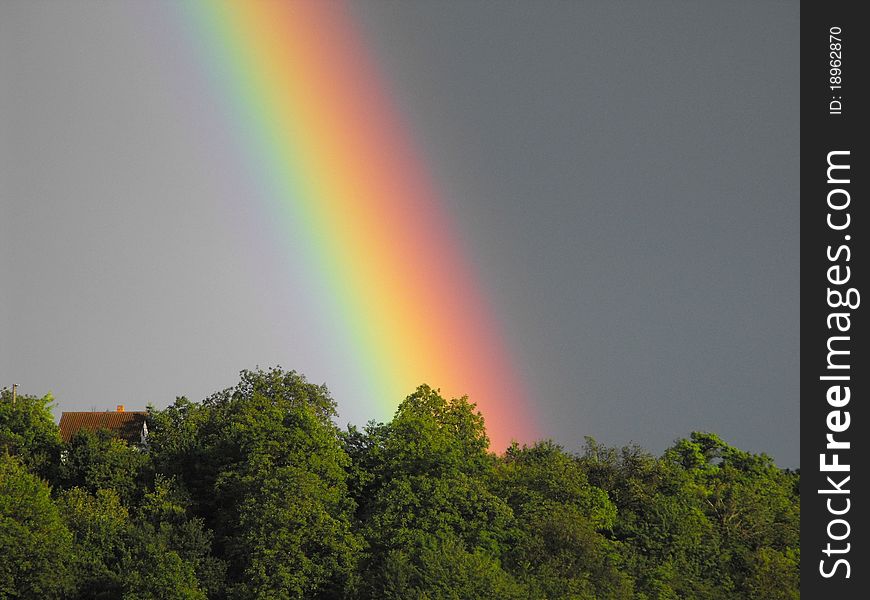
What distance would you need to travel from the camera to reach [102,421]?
136 meters

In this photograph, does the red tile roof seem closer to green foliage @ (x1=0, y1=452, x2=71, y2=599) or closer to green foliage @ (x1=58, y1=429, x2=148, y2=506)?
green foliage @ (x1=58, y1=429, x2=148, y2=506)

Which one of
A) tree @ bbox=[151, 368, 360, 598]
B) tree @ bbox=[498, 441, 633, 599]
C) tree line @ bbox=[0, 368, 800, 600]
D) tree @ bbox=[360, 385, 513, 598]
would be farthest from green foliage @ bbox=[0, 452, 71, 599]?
→ tree @ bbox=[498, 441, 633, 599]

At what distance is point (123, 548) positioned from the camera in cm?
7038

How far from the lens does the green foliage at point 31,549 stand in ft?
227

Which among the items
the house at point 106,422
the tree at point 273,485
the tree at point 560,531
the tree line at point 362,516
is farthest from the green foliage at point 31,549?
the house at point 106,422

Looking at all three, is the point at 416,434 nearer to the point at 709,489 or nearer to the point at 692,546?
the point at 692,546

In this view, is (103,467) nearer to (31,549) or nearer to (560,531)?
(31,549)

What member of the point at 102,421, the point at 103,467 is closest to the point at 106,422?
the point at 102,421

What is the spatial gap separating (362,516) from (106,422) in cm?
6462

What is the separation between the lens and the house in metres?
129

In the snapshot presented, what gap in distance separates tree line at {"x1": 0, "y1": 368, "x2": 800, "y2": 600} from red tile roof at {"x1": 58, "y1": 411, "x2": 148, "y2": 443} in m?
34.2

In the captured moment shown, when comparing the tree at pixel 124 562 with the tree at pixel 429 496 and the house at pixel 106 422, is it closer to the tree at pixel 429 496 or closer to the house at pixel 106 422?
the tree at pixel 429 496
